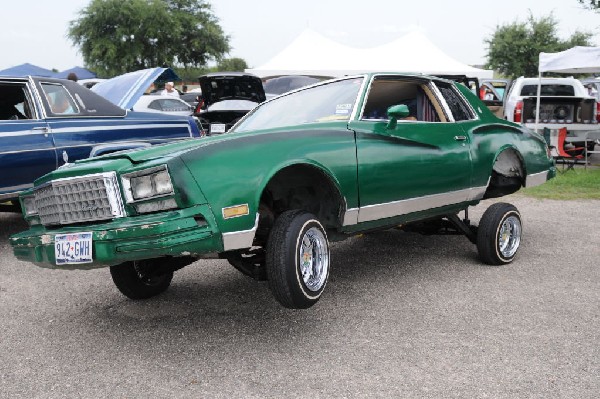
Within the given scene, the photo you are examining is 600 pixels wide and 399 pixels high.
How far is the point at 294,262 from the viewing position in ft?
10.6

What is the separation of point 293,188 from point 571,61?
1000cm

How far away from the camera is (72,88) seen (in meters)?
6.64

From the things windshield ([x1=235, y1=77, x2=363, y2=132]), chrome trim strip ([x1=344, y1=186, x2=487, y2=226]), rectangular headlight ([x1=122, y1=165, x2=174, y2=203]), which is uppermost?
windshield ([x1=235, y1=77, x2=363, y2=132])

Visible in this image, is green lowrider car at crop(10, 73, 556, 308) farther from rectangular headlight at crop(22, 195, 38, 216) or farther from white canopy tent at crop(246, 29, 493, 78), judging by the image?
white canopy tent at crop(246, 29, 493, 78)

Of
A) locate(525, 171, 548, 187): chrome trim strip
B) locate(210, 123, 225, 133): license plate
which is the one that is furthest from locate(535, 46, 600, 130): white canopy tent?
locate(525, 171, 548, 187): chrome trim strip

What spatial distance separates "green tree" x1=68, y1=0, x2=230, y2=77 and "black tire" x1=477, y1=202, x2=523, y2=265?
124 ft

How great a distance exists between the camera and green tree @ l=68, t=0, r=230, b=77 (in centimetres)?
3991

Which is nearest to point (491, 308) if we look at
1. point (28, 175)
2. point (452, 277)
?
point (452, 277)

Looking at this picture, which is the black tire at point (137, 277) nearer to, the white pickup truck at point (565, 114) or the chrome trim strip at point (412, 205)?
the chrome trim strip at point (412, 205)

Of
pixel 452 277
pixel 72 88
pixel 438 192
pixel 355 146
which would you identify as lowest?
pixel 452 277

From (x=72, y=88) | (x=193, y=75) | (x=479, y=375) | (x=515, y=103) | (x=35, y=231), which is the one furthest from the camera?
(x=193, y=75)

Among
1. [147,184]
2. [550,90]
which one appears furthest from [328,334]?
[550,90]

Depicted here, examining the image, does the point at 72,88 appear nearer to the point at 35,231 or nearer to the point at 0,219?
the point at 0,219

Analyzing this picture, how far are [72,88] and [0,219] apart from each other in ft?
7.62
